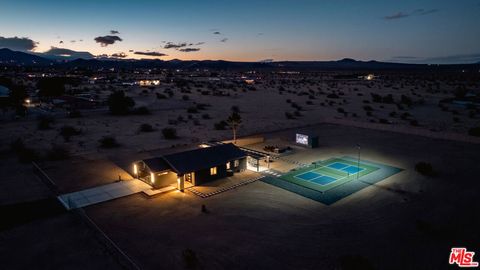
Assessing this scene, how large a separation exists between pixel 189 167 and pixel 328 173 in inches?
504

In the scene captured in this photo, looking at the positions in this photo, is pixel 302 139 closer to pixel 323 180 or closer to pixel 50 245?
pixel 323 180

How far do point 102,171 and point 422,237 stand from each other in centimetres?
2538

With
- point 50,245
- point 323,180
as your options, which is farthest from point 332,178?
point 50,245

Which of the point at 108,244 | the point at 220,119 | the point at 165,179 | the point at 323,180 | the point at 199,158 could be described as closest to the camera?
the point at 108,244

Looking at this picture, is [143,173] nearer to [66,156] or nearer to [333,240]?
[66,156]

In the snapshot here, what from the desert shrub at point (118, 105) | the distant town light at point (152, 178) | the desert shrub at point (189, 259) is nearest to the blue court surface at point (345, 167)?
the distant town light at point (152, 178)

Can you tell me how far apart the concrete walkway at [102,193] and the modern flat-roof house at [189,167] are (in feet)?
3.40

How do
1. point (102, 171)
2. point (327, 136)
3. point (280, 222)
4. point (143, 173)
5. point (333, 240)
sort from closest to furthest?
point (333, 240) < point (280, 222) < point (143, 173) < point (102, 171) < point (327, 136)

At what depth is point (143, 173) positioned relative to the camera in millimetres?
26062

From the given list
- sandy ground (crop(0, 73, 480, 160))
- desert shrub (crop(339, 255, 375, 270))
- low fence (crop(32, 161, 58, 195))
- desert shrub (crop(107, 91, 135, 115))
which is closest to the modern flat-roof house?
low fence (crop(32, 161, 58, 195))

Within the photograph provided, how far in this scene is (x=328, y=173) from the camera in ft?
93.7

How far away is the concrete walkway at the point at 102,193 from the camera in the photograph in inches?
856

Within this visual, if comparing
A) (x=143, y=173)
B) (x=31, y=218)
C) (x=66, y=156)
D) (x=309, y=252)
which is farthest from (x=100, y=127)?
(x=309, y=252)

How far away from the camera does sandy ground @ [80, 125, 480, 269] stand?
15.7 meters
